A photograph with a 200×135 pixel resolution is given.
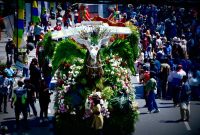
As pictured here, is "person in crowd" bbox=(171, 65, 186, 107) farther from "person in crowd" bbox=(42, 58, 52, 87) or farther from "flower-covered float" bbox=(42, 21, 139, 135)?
"person in crowd" bbox=(42, 58, 52, 87)

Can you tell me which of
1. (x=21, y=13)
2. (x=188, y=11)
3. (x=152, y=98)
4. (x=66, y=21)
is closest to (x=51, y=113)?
(x=152, y=98)

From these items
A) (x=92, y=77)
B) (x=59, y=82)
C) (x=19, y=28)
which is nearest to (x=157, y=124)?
(x=92, y=77)

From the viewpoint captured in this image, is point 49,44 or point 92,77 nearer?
point 92,77

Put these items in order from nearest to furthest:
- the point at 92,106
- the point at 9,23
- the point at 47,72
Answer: the point at 92,106 → the point at 47,72 → the point at 9,23

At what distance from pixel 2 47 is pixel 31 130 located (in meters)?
15.6

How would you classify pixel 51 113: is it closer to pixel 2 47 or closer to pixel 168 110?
pixel 168 110

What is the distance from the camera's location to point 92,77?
1886cm

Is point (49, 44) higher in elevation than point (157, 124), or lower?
higher

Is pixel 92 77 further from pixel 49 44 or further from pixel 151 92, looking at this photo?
pixel 151 92

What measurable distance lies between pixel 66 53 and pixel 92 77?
1.26m

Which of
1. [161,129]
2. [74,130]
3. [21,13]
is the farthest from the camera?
[21,13]

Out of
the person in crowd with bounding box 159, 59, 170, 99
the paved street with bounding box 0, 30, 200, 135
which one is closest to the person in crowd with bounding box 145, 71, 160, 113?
the paved street with bounding box 0, 30, 200, 135

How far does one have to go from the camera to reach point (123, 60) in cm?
1981

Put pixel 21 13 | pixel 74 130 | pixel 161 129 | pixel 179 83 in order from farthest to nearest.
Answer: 1. pixel 21 13
2. pixel 179 83
3. pixel 161 129
4. pixel 74 130
